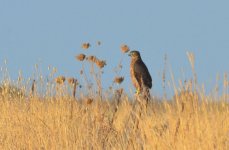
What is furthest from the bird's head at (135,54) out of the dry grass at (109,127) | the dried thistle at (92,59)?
the dried thistle at (92,59)

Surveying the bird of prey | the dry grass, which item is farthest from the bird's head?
the dry grass

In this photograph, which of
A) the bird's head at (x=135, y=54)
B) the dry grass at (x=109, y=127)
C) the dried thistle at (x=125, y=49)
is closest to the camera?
the dry grass at (x=109, y=127)

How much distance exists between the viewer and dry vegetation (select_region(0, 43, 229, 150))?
5.20 metres

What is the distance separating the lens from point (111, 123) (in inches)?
267

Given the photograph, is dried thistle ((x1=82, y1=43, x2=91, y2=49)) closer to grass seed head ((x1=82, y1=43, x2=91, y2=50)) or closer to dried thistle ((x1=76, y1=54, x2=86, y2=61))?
grass seed head ((x1=82, y1=43, x2=91, y2=50))

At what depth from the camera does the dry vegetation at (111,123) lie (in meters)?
5.20

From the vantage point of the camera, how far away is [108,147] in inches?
269

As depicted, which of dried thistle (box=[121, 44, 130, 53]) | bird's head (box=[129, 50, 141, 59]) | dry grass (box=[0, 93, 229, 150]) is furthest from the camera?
bird's head (box=[129, 50, 141, 59])

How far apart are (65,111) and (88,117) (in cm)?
42

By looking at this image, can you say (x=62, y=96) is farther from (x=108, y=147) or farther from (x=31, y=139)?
(x=108, y=147)

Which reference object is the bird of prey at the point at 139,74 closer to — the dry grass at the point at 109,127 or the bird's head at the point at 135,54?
the bird's head at the point at 135,54

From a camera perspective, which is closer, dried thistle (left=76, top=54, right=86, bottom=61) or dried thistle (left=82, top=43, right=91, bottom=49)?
dried thistle (left=82, top=43, right=91, bottom=49)

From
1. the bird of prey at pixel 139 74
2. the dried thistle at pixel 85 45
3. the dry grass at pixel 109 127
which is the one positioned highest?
the dried thistle at pixel 85 45

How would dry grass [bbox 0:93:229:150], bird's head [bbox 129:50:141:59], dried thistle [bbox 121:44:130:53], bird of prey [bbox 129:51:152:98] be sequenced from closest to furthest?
dry grass [bbox 0:93:229:150] → dried thistle [bbox 121:44:130:53] → bird of prey [bbox 129:51:152:98] → bird's head [bbox 129:50:141:59]
